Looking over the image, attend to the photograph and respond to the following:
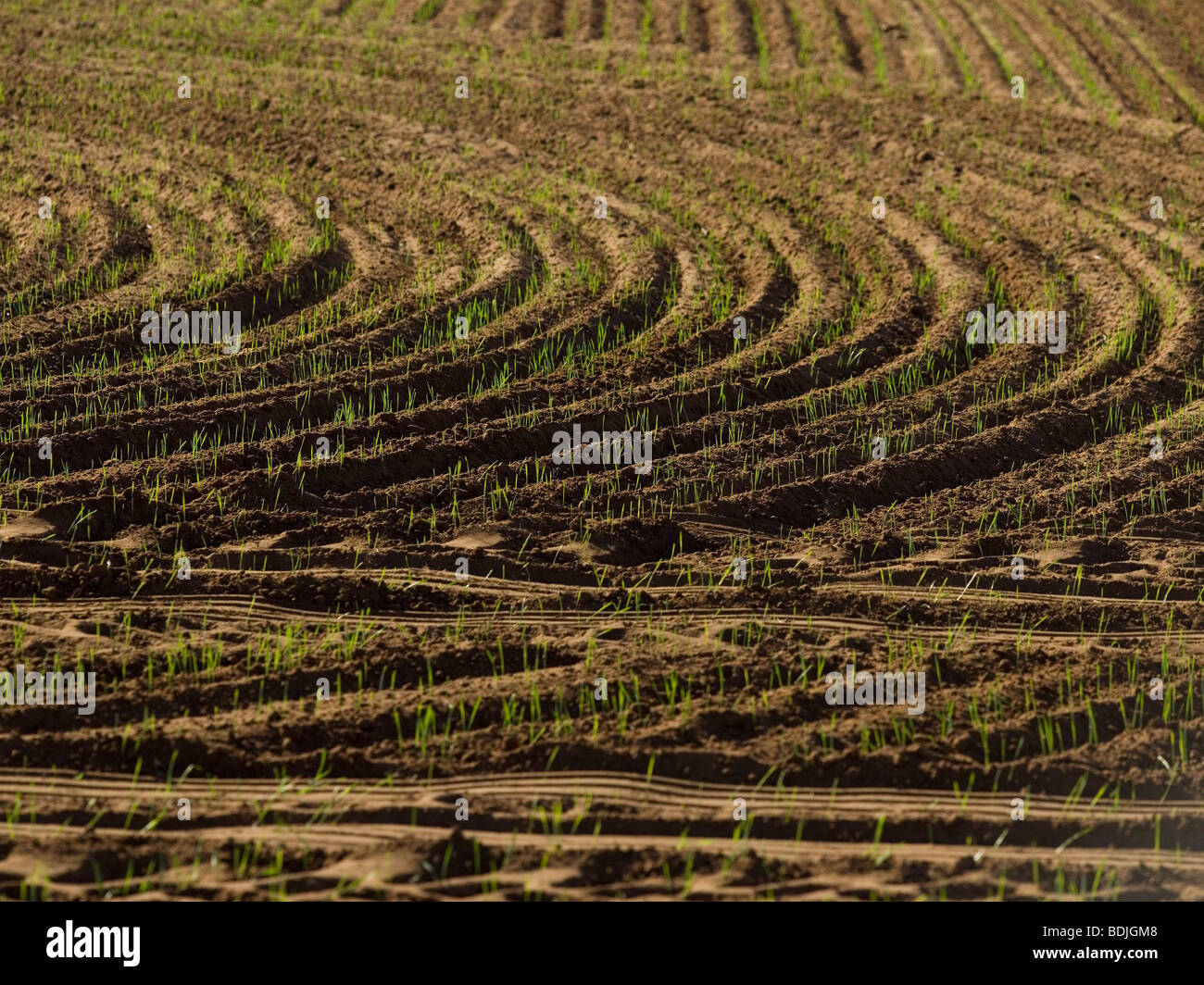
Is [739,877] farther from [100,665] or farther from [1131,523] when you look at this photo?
[1131,523]

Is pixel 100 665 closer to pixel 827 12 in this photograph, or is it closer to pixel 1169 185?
pixel 1169 185

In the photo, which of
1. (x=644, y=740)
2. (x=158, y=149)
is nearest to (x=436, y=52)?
(x=158, y=149)

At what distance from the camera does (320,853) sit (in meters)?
4.21

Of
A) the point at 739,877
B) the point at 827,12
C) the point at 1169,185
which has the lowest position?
the point at 739,877

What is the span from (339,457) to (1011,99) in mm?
10380

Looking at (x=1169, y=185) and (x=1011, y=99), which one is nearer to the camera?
(x=1169, y=185)

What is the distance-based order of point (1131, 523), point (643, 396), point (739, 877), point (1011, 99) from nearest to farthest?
1. point (739, 877)
2. point (1131, 523)
3. point (643, 396)
4. point (1011, 99)

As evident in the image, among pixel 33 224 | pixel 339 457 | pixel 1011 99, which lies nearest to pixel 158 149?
pixel 33 224

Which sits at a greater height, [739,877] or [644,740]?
[644,740]

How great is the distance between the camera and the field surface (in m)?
4.43

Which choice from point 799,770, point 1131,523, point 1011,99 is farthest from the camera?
point 1011,99

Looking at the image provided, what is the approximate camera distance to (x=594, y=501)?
6.63 m

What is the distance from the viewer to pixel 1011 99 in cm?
1414

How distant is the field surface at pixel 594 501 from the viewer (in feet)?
14.5
